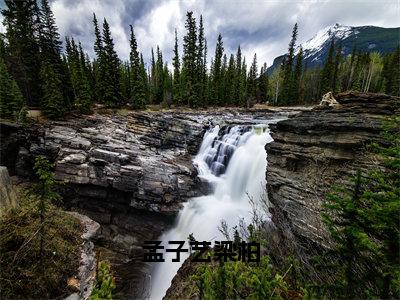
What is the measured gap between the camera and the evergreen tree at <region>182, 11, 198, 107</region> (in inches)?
1583

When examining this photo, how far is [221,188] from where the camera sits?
58.4ft

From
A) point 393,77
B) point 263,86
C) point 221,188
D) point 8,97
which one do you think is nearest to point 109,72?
point 8,97

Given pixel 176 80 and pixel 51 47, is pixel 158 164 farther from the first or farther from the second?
pixel 176 80

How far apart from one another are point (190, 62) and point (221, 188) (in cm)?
3025

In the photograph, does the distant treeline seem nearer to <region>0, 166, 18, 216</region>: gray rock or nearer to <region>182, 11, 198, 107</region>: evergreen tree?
<region>182, 11, 198, 107</region>: evergreen tree

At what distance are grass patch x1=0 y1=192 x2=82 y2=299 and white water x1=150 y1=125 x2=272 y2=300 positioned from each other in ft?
30.3

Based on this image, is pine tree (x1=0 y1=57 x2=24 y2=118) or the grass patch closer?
the grass patch

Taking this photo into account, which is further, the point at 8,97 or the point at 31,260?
the point at 8,97

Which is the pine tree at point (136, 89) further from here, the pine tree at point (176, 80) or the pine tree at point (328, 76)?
the pine tree at point (328, 76)

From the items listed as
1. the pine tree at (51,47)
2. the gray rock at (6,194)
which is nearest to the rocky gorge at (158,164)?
the gray rock at (6,194)

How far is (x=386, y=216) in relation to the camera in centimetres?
377

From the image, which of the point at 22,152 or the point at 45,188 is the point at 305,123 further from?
the point at 22,152

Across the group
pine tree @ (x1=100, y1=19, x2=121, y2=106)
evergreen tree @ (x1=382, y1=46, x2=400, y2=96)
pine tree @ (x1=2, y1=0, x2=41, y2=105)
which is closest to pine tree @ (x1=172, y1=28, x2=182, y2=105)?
pine tree @ (x1=100, y1=19, x2=121, y2=106)

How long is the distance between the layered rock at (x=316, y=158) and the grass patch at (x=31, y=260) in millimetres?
7717
